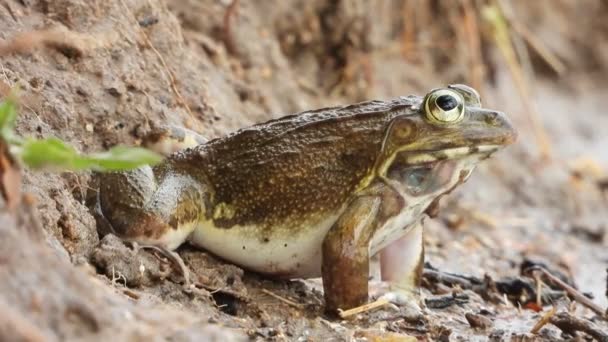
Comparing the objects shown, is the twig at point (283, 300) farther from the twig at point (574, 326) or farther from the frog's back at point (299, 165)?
the twig at point (574, 326)

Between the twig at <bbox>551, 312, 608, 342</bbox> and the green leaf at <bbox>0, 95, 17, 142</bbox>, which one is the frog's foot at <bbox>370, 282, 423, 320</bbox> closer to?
the twig at <bbox>551, 312, 608, 342</bbox>

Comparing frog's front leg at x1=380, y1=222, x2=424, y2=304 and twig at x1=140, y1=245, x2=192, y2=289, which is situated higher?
frog's front leg at x1=380, y1=222, x2=424, y2=304

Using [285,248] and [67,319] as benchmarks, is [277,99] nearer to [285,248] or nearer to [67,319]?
[285,248]

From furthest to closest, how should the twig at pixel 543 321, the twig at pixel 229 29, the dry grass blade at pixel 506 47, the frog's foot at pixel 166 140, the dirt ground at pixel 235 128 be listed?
the dry grass blade at pixel 506 47, the twig at pixel 229 29, the frog's foot at pixel 166 140, the twig at pixel 543 321, the dirt ground at pixel 235 128

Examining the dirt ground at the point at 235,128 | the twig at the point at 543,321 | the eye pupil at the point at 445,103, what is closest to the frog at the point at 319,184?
the eye pupil at the point at 445,103

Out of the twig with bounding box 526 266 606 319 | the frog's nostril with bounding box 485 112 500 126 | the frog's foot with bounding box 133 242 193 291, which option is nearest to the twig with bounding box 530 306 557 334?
the twig with bounding box 526 266 606 319

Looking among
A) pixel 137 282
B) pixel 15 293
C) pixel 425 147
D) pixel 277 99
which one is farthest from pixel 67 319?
pixel 277 99
